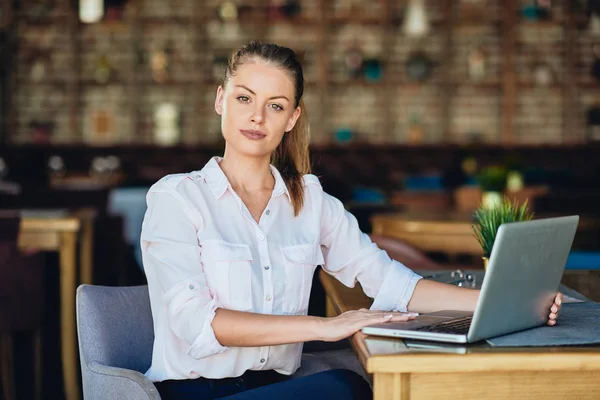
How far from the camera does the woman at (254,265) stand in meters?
1.84

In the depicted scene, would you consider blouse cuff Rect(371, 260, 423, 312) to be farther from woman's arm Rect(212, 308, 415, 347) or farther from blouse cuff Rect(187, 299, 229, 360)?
blouse cuff Rect(187, 299, 229, 360)

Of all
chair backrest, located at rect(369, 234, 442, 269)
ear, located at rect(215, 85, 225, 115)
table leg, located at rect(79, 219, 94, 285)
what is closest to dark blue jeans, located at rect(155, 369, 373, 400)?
ear, located at rect(215, 85, 225, 115)

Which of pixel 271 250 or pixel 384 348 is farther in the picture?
pixel 271 250

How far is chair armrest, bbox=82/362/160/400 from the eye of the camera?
5.99ft

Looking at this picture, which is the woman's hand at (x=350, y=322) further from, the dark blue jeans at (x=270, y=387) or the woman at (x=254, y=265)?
the dark blue jeans at (x=270, y=387)

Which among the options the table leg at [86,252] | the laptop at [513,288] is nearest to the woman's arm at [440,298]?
the laptop at [513,288]

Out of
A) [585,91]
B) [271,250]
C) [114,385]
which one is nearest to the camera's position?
[114,385]

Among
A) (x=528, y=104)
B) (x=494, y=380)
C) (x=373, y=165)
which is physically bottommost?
(x=373, y=165)

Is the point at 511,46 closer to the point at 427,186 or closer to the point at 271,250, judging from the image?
the point at 427,186

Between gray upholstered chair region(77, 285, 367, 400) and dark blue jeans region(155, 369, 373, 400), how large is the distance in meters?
0.10

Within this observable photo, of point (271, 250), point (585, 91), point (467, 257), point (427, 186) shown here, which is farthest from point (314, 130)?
point (271, 250)

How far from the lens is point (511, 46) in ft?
34.6

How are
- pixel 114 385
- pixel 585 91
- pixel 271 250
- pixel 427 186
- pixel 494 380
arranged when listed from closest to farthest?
pixel 494 380 → pixel 114 385 → pixel 271 250 → pixel 427 186 → pixel 585 91

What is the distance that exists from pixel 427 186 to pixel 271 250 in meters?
7.27
